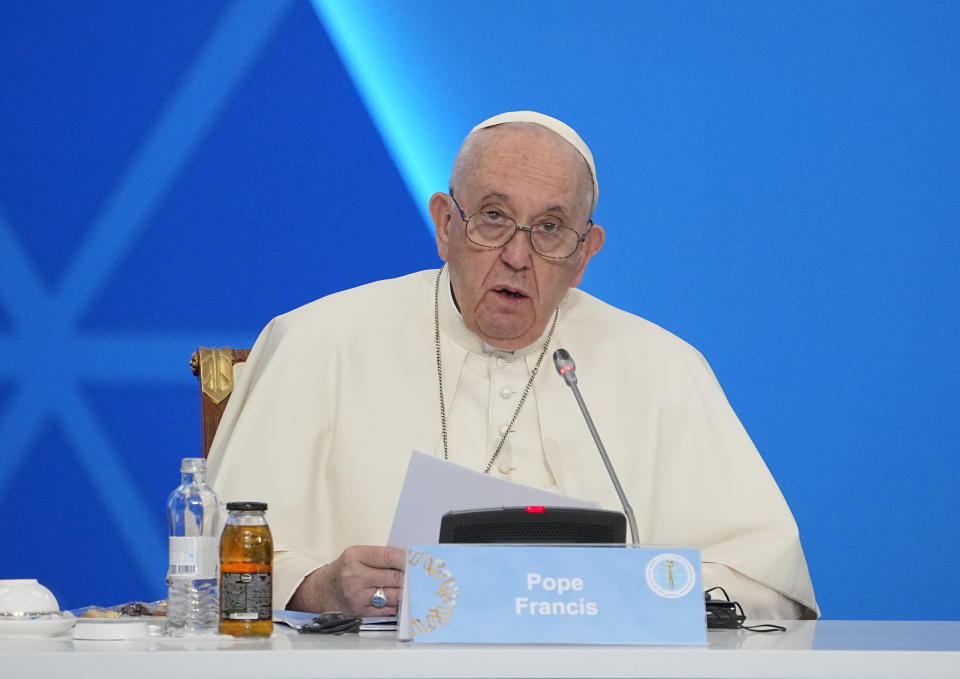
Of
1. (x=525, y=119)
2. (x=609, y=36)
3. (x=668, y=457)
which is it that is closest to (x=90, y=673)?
(x=668, y=457)

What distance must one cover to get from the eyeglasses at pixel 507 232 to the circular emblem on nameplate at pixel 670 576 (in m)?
1.40

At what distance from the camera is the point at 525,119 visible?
3104 mm

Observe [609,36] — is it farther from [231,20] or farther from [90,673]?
[90,673]

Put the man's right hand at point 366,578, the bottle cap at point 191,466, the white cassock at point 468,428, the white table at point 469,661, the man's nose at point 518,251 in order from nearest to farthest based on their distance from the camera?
the white table at point 469,661
the bottle cap at point 191,466
the man's right hand at point 366,578
the white cassock at point 468,428
the man's nose at point 518,251

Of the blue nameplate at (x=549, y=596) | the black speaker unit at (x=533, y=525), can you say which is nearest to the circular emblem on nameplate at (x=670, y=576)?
the blue nameplate at (x=549, y=596)

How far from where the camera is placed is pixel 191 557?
1.83m

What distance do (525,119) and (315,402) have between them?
0.85 meters

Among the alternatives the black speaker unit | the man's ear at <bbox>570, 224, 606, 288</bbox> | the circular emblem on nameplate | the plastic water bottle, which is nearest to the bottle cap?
the plastic water bottle

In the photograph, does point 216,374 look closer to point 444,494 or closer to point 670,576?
point 444,494

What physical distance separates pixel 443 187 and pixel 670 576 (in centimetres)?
288

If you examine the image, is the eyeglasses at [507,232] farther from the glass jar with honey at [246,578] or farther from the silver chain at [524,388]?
the glass jar with honey at [246,578]

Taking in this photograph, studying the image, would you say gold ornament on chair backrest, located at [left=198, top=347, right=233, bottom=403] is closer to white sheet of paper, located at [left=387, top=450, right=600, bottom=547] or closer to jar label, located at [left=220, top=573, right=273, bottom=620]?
white sheet of paper, located at [left=387, top=450, right=600, bottom=547]

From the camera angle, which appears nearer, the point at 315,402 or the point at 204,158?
the point at 315,402

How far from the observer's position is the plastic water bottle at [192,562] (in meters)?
1.81
